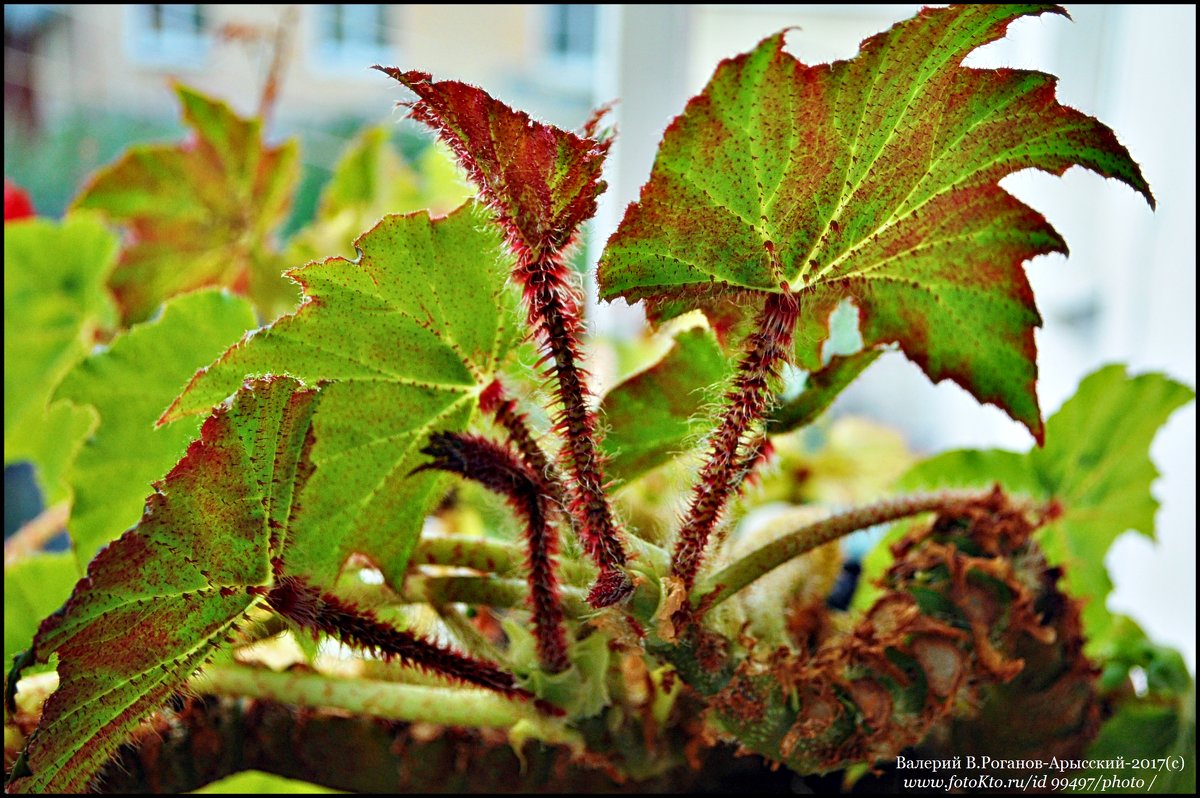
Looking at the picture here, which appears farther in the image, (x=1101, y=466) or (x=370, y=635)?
(x=1101, y=466)

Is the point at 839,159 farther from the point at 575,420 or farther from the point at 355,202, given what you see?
the point at 355,202

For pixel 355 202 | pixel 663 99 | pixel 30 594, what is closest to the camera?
pixel 30 594

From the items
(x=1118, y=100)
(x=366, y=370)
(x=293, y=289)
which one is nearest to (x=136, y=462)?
(x=366, y=370)

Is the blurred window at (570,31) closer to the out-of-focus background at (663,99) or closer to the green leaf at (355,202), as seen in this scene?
the out-of-focus background at (663,99)

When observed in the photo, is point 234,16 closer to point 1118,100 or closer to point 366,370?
point 1118,100

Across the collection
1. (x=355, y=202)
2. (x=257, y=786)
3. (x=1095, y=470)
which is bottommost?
(x=257, y=786)

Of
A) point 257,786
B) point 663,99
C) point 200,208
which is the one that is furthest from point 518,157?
point 663,99

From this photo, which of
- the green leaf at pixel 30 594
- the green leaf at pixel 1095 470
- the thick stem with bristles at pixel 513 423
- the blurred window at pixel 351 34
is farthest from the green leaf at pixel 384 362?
the blurred window at pixel 351 34
